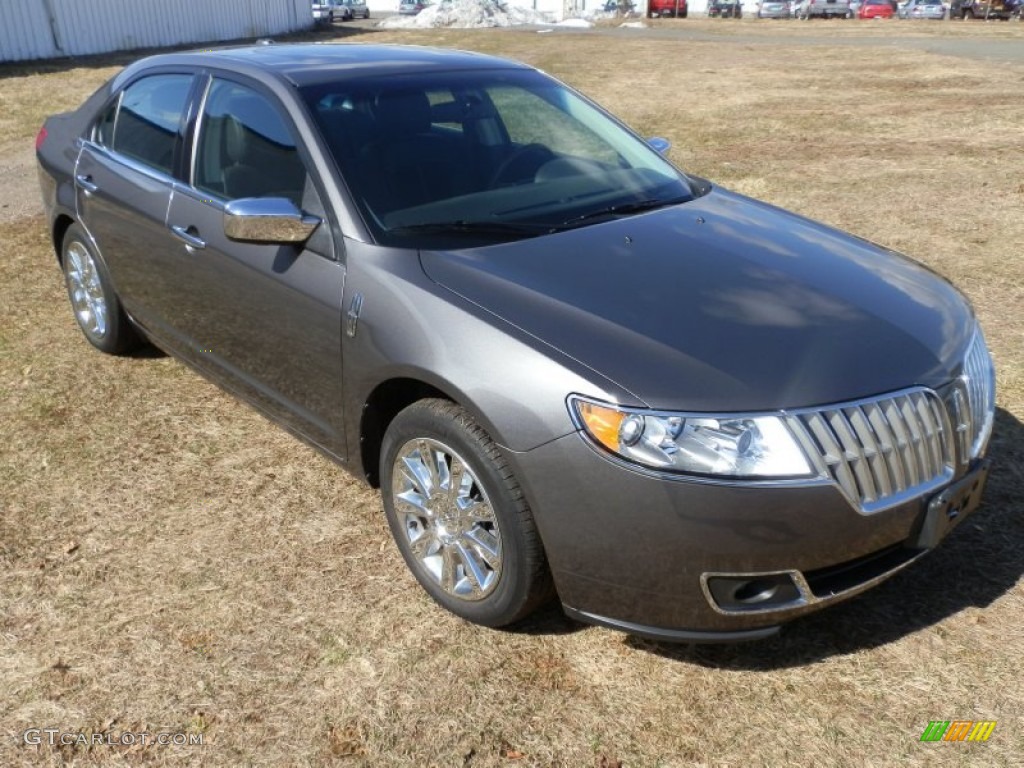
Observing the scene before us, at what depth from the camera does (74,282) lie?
17.3 feet

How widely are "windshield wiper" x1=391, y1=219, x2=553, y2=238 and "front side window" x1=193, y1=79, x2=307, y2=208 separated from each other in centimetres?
48

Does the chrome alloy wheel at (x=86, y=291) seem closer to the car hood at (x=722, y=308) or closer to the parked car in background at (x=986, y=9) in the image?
the car hood at (x=722, y=308)

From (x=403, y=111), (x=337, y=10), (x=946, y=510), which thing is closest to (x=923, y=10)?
(x=337, y=10)

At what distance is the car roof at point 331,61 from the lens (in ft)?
12.1

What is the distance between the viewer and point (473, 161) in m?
3.59

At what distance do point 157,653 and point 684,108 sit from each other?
12.4m

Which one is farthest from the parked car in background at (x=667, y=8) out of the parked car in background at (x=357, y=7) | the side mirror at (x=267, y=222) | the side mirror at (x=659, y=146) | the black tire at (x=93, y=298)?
the side mirror at (x=267, y=222)

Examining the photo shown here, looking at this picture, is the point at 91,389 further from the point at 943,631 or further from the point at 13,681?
the point at 943,631

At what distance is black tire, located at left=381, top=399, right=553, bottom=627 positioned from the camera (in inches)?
106

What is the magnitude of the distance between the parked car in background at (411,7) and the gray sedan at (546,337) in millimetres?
49884

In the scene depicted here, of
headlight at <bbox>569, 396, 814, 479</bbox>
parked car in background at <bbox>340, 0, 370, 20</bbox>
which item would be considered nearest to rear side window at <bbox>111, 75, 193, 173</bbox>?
headlight at <bbox>569, 396, 814, 479</bbox>

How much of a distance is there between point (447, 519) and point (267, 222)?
1.20m

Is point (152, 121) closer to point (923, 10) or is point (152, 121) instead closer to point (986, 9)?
point (986, 9)

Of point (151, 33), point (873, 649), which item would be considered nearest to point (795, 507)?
point (873, 649)
